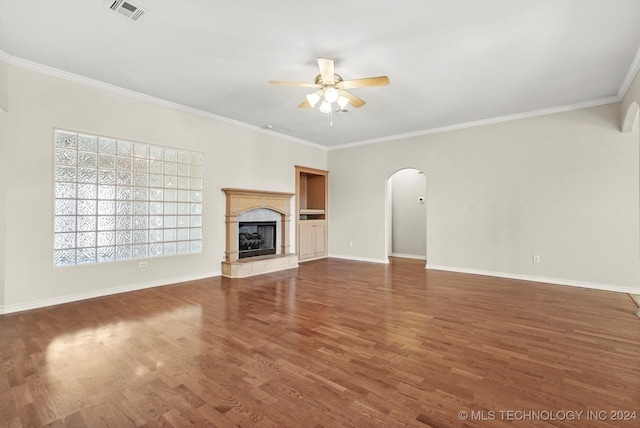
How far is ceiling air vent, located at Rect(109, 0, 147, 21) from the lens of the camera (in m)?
2.46

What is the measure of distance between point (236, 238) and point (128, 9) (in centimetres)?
368

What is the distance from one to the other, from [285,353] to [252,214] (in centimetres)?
392

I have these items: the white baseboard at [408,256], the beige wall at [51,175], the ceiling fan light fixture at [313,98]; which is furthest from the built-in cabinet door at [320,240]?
the ceiling fan light fixture at [313,98]

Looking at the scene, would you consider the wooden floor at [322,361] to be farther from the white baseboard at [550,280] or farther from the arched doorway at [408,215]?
the arched doorway at [408,215]

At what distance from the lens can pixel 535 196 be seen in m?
5.02

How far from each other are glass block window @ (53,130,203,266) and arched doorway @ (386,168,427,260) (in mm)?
4984

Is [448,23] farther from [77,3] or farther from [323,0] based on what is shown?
[77,3]

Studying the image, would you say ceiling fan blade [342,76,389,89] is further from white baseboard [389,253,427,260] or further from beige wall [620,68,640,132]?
white baseboard [389,253,427,260]

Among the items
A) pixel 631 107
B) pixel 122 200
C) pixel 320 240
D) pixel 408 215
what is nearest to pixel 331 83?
pixel 122 200

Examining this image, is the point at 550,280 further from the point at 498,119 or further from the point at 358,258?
the point at 358,258

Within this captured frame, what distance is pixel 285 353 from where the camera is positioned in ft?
7.85

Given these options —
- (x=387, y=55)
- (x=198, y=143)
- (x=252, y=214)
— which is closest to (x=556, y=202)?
(x=387, y=55)

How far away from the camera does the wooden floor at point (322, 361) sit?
168 centimetres

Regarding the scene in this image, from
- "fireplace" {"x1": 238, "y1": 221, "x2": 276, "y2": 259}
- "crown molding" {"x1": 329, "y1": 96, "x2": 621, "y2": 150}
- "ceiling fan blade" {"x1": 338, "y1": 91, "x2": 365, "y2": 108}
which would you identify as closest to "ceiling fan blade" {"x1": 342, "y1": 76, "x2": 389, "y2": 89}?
"ceiling fan blade" {"x1": 338, "y1": 91, "x2": 365, "y2": 108}
